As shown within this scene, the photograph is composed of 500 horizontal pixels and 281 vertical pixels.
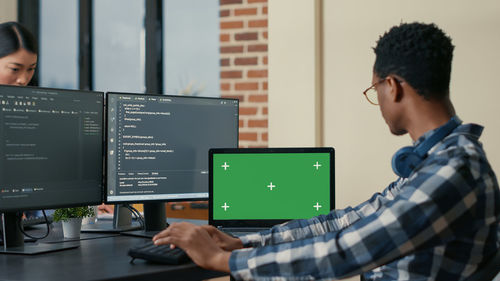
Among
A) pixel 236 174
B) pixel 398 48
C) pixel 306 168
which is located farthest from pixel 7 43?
pixel 398 48

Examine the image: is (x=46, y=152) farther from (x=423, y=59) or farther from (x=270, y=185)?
(x=423, y=59)

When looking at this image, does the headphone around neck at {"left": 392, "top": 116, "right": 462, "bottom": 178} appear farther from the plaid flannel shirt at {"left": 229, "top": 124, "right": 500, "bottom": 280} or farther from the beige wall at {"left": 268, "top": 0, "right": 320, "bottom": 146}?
the beige wall at {"left": 268, "top": 0, "right": 320, "bottom": 146}

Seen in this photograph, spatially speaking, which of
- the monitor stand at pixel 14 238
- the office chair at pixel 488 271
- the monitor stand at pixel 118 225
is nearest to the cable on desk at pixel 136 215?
the monitor stand at pixel 118 225

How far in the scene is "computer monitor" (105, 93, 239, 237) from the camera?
197 centimetres

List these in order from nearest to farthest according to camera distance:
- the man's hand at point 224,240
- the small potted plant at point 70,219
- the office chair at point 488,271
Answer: the office chair at point 488,271, the man's hand at point 224,240, the small potted plant at point 70,219

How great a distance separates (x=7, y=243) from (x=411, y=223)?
1204 mm

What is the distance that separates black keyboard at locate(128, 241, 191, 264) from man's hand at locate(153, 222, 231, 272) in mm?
26

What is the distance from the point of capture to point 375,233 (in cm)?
117

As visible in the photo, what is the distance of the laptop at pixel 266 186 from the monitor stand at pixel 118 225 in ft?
1.12

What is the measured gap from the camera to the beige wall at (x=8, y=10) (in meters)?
4.39

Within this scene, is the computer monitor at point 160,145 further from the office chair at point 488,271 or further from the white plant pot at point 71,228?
the office chair at point 488,271

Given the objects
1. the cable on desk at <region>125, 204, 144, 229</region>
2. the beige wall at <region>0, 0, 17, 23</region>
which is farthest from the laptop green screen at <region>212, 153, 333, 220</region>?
the beige wall at <region>0, 0, 17, 23</region>

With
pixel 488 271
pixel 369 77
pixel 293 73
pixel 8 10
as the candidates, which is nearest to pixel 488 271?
pixel 488 271

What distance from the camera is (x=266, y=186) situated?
2102 mm
